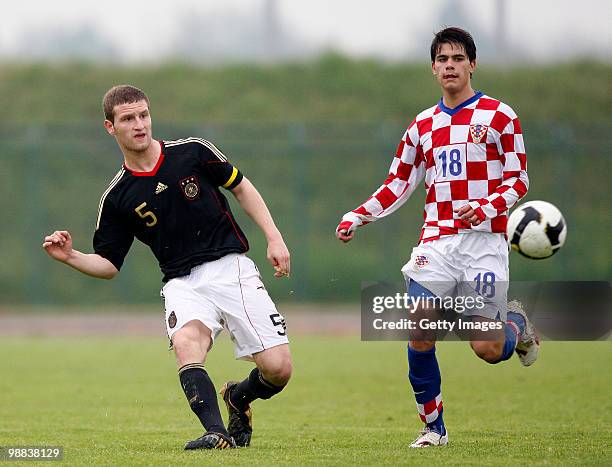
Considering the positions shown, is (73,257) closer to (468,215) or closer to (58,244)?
(58,244)

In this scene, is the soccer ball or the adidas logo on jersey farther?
the soccer ball

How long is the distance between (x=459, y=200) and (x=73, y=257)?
2086mm

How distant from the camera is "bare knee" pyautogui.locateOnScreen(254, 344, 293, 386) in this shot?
19.7ft

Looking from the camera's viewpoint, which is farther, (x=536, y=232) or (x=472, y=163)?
(x=536, y=232)

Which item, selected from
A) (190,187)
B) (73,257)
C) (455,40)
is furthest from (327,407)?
(455,40)

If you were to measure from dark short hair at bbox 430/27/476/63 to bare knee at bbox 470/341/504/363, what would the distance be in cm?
156

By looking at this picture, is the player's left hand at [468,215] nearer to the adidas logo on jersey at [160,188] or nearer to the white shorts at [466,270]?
the white shorts at [466,270]

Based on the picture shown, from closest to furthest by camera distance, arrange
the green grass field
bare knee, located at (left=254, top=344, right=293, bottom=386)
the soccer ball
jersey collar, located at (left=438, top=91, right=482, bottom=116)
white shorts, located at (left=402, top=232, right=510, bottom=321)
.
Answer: the green grass field, bare knee, located at (left=254, top=344, right=293, bottom=386), white shorts, located at (left=402, top=232, right=510, bottom=321), jersey collar, located at (left=438, top=91, right=482, bottom=116), the soccer ball

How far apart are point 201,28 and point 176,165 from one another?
25179mm

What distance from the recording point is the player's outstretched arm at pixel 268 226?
5.97 m

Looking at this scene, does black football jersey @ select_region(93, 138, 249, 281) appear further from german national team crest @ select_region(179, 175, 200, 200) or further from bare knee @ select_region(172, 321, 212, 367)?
bare knee @ select_region(172, 321, 212, 367)

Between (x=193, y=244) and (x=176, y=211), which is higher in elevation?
(x=176, y=211)

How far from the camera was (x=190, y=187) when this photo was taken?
6.13m

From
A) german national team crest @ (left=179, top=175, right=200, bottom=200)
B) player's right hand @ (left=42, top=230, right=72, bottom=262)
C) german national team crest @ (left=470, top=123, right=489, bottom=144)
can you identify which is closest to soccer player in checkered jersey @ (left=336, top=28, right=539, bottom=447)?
german national team crest @ (left=470, top=123, right=489, bottom=144)
